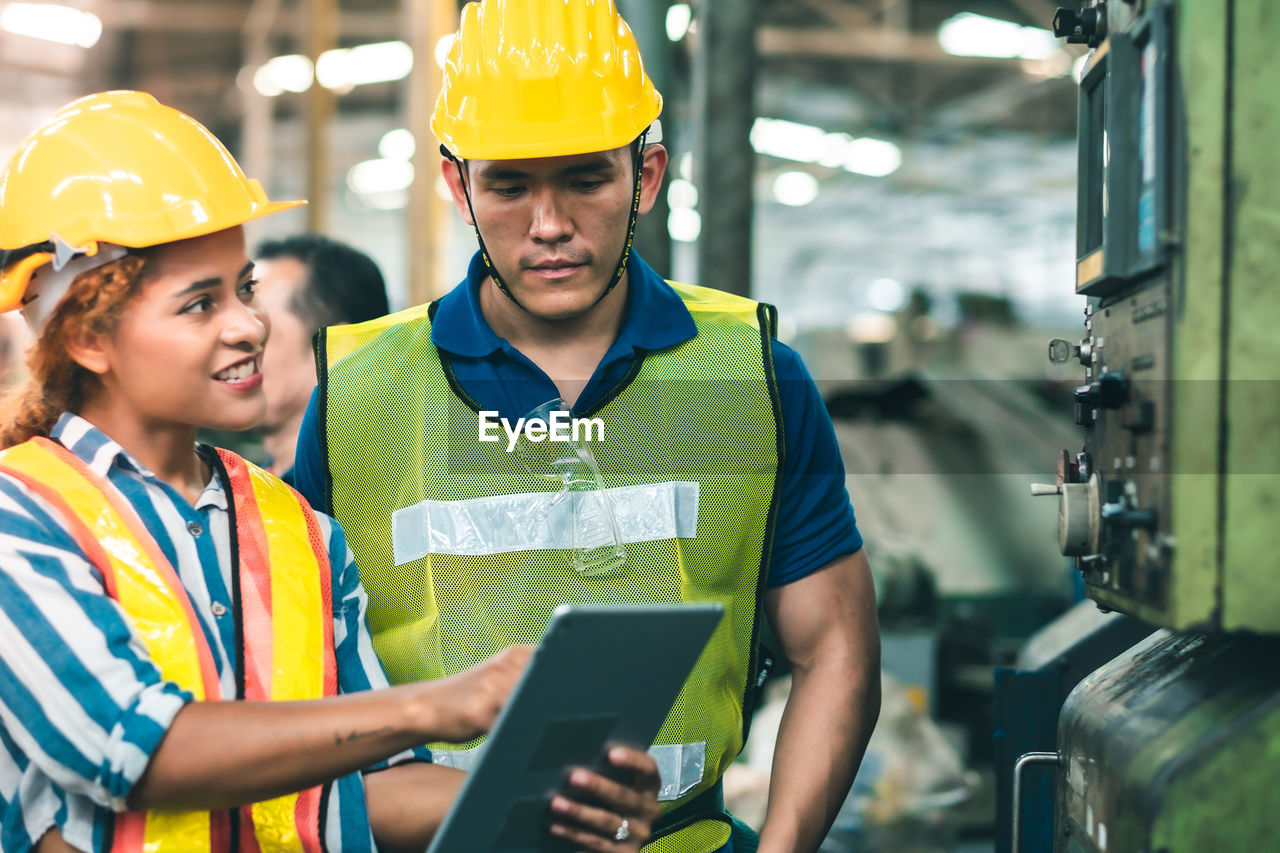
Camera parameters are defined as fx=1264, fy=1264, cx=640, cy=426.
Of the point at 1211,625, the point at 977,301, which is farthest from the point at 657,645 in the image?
the point at 977,301

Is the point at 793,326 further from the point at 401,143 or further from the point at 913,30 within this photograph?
the point at 401,143

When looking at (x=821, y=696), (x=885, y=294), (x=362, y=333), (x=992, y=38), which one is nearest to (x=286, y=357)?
(x=362, y=333)

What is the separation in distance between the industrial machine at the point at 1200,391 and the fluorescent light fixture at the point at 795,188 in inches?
617

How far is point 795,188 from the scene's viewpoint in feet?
55.4

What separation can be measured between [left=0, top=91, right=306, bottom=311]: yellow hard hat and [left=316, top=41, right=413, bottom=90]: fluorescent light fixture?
442 inches

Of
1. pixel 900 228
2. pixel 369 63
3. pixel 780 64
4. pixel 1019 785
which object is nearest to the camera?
pixel 1019 785

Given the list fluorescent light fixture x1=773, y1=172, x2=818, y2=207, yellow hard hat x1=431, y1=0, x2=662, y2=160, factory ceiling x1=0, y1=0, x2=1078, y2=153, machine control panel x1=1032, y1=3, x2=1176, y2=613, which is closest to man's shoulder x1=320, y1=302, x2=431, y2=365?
yellow hard hat x1=431, y1=0, x2=662, y2=160

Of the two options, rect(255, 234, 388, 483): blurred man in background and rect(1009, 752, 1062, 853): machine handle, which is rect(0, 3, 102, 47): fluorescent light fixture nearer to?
rect(255, 234, 388, 483): blurred man in background

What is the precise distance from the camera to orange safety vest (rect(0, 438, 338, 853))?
1176 mm

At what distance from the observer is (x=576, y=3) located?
167 centimetres

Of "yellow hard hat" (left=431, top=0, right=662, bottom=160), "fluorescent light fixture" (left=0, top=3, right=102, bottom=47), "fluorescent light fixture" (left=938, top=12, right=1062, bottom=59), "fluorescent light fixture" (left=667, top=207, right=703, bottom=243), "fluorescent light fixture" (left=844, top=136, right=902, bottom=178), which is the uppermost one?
"fluorescent light fixture" (left=938, top=12, right=1062, bottom=59)

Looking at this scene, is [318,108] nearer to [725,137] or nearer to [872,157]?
[725,137]

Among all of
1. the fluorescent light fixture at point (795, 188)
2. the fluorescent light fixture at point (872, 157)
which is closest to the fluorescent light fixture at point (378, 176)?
the fluorescent light fixture at point (795, 188)

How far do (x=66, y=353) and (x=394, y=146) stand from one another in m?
14.4
